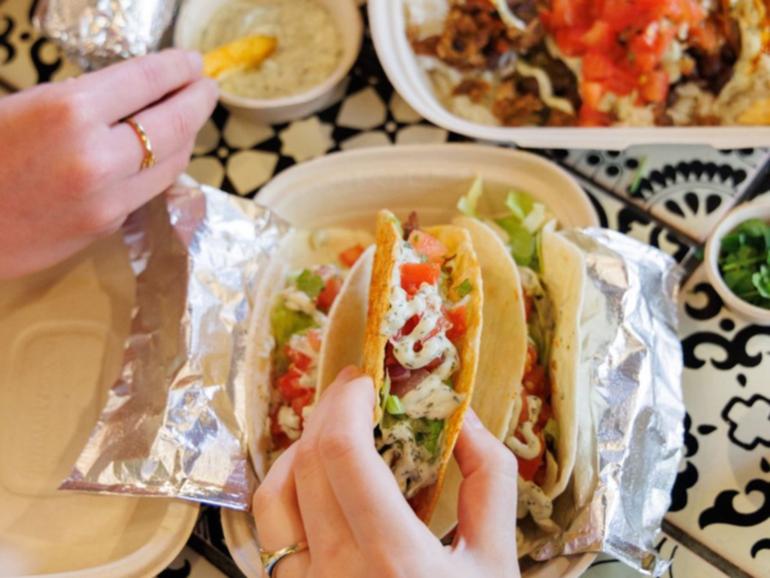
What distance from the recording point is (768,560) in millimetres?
1347

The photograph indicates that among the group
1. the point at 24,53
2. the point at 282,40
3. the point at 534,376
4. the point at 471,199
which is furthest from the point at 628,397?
the point at 24,53

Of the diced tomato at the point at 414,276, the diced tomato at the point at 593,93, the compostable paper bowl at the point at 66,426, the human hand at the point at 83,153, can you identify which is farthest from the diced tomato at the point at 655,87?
the compostable paper bowl at the point at 66,426

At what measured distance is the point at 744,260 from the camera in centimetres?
152

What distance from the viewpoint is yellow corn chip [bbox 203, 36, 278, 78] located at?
1.71 meters

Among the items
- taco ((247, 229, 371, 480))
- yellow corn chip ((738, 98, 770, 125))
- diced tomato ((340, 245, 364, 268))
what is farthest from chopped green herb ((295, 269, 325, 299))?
yellow corn chip ((738, 98, 770, 125))

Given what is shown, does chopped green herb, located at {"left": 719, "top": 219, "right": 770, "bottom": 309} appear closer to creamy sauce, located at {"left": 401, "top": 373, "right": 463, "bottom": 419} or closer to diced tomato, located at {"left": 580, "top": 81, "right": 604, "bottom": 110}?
diced tomato, located at {"left": 580, "top": 81, "right": 604, "bottom": 110}

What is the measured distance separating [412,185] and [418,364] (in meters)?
0.59

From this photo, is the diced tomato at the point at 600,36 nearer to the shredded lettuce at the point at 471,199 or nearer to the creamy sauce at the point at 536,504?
the shredded lettuce at the point at 471,199

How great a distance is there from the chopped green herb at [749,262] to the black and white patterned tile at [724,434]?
7 cm

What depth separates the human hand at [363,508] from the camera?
0.89 m

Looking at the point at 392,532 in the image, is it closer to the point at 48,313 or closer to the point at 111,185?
the point at 111,185

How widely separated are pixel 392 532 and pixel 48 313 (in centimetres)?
108

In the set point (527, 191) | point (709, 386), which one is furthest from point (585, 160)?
point (709, 386)

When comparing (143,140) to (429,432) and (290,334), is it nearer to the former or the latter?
(290,334)
